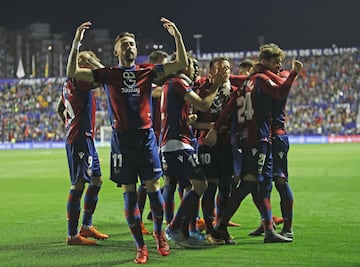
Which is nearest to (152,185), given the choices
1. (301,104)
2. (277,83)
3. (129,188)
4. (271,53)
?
(129,188)

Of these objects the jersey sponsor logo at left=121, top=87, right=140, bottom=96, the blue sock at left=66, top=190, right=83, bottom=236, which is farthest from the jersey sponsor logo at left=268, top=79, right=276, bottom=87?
the blue sock at left=66, top=190, right=83, bottom=236

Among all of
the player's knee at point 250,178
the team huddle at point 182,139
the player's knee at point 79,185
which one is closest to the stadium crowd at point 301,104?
the team huddle at point 182,139

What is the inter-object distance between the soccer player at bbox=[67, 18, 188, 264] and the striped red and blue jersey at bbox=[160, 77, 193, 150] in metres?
0.44

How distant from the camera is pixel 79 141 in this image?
7.46 meters

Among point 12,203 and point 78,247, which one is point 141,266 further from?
point 12,203

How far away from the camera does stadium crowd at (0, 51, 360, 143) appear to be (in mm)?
53062

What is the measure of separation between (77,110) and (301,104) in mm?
50400

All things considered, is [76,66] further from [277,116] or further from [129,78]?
[277,116]

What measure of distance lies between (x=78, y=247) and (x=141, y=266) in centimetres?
140

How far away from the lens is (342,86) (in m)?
57.4

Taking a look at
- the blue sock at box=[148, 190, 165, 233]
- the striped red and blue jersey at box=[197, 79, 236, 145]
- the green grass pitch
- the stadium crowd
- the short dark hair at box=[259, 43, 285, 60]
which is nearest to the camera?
the green grass pitch

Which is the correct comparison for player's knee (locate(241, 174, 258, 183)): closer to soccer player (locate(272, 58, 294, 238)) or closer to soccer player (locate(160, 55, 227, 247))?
soccer player (locate(272, 58, 294, 238))

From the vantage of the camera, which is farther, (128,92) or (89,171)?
(89,171)

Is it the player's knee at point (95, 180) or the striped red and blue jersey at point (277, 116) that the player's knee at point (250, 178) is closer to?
the striped red and blue jersey at point (277, 116)
